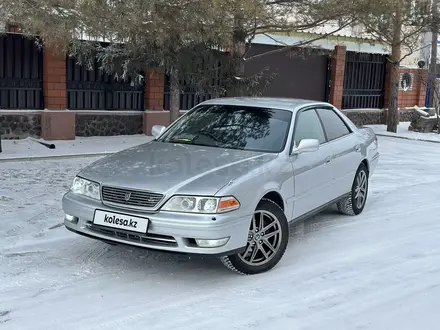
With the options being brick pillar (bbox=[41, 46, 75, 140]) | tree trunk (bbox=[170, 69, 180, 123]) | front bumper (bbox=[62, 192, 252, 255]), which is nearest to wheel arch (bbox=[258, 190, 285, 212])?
front bumper (bbox=[62, 192, 252, 255])

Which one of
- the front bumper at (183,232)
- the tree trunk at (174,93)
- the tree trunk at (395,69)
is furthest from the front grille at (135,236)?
the tree trunk at (395,69)

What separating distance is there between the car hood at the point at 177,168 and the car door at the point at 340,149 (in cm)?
127

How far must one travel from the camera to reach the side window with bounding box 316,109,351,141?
6.20 m

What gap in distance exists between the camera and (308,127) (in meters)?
5.78

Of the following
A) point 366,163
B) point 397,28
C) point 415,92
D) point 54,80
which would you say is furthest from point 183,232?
point 415,92

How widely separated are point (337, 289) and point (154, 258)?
1.68m

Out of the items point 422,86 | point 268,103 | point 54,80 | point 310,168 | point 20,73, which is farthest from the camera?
point 422,86

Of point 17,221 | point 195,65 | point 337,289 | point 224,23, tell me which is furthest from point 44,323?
point 195,65

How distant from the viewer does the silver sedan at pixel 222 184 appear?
4270 millimetres

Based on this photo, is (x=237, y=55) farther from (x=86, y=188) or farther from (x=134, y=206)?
(x=134, y=206)

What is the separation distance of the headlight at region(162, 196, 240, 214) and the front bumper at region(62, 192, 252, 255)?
0.14ft

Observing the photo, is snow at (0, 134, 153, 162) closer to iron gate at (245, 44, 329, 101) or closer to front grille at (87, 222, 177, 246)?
iron gate at (245, 44, 329, 101)

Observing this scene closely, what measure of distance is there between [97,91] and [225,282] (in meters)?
9.81

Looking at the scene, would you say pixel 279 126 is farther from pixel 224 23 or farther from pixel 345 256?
pixel 224 23
